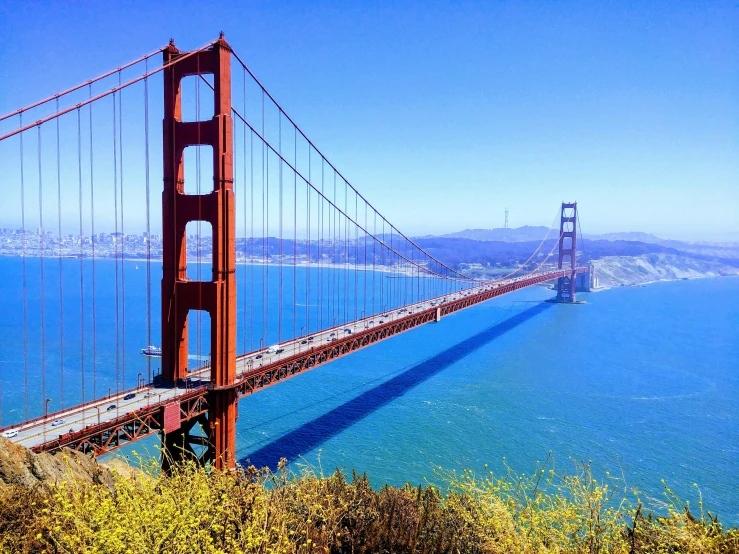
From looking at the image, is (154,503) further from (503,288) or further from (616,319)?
(616,319)

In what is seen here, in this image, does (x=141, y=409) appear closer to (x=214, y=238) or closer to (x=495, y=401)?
(x=214, y=238)

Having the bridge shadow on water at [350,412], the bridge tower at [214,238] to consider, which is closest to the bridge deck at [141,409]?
the bridge tower at [214,238]

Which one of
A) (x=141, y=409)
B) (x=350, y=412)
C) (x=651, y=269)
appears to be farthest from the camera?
(x=651, y=269)

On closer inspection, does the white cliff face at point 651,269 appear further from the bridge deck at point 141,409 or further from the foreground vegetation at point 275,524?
the foreground vegetation at point 275,524

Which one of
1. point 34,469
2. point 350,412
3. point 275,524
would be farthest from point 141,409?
point 350,412

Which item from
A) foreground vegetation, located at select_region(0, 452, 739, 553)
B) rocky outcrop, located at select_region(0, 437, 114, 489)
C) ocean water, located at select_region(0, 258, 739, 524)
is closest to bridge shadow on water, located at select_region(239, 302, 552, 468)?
ocean water, located at select_region(0, 258, 739, 524)

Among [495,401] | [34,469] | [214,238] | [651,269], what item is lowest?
[495,401]

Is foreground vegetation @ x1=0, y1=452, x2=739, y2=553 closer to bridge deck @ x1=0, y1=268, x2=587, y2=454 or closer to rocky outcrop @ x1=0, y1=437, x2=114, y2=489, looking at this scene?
rocky outcrop @ x1=0, y1=437, x2=114, y2=489

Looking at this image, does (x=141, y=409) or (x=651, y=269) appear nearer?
(x=141, y=409)

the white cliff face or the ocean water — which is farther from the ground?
the white cliff face
